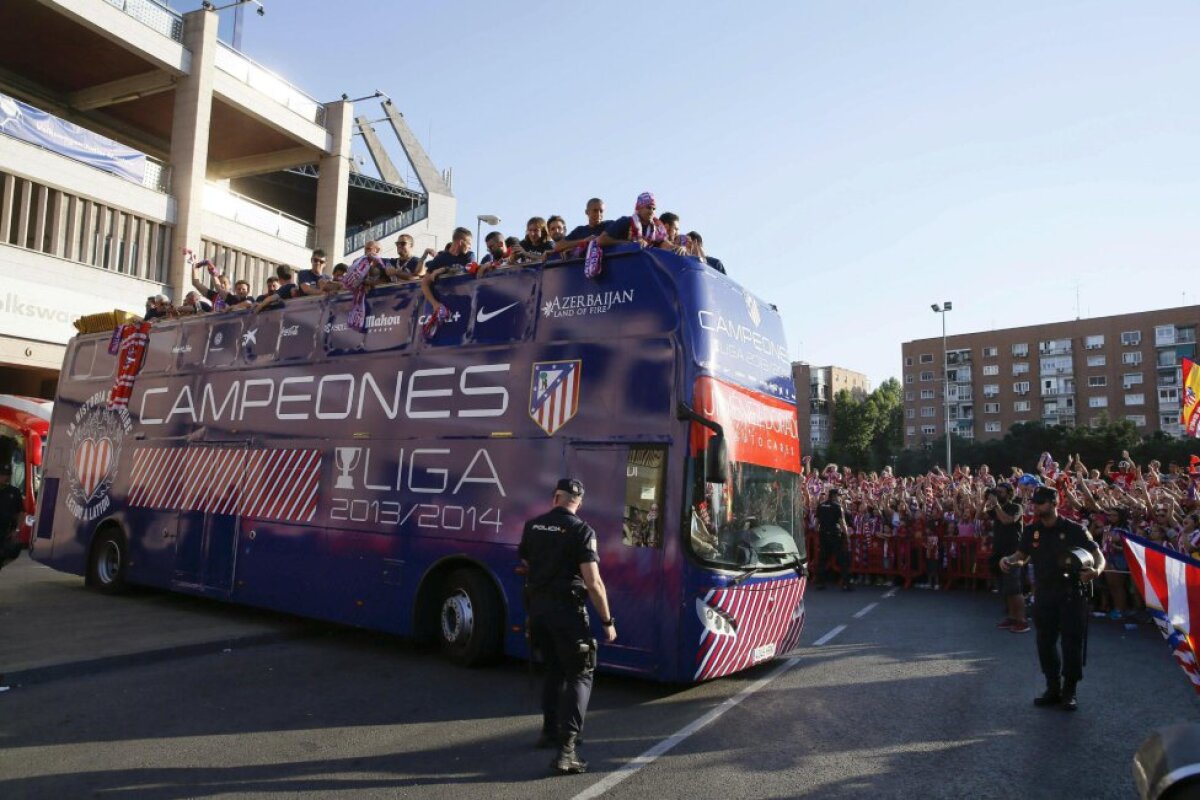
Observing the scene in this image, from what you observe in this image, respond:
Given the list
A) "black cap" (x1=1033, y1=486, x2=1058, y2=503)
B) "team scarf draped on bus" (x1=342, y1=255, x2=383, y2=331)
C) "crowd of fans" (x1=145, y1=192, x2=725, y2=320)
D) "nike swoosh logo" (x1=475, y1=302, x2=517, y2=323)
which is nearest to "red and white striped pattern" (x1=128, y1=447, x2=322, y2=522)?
"team scarf draped on bus" (x1=342, y1=255, x2=383, y2=331)

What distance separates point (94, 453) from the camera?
12.6 metres

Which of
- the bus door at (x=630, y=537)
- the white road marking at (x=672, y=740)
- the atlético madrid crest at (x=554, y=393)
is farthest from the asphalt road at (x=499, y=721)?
the atlético madrid crest at (x=554, y=393)

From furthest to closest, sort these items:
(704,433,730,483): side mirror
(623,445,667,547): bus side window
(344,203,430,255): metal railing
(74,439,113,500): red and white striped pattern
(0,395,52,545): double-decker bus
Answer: (344,203,430,255): metal railing < (0,395,52,545): double-decker bus < (74,439,113,500): red and white striped pattern < (623,445,667,547): bus side window < (704,433,730,483): side mirror

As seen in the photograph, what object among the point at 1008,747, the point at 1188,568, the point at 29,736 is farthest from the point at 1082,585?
the point at 29,736

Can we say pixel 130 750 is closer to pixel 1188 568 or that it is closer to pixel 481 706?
pixel 481 706

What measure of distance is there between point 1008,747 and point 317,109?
129ft

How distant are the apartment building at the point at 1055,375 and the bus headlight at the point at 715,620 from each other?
273 feet

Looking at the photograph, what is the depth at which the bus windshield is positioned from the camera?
22.1 feet

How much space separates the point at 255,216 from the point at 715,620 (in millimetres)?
33148

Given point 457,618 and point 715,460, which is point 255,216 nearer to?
point 457,618

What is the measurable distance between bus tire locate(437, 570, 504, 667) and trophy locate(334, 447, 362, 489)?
1848 millimetres

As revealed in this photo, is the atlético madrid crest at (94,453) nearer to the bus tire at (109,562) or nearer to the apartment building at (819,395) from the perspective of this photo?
the bus tire at (109,562)

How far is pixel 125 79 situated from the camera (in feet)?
106

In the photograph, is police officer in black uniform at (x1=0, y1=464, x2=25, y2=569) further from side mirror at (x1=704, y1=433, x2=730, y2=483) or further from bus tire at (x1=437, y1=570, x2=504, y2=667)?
side mirror at (x1=704, y1=433, x2=730, y2=483)
